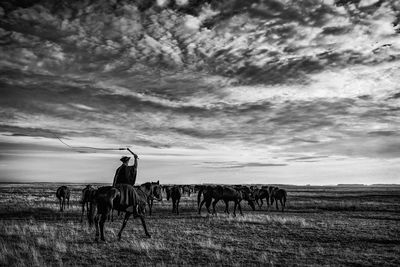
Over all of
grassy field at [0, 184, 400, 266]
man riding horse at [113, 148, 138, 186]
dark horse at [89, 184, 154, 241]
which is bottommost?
grassy field at [0, 184, 400, 266]

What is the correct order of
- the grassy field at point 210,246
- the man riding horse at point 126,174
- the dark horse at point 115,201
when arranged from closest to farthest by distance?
1. the grassy field at point 210,246
2. the dark horse at point 115,201
3. the man riding horse at point 126,174

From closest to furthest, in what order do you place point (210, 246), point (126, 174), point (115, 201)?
point (210, 246), point (115, 201), point (126, 174)

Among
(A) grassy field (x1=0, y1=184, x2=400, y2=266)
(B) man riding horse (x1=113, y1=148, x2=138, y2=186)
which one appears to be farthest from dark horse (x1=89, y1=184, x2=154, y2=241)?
(A) grassy field (x1=0, y1=184, x2=400, y2=266)

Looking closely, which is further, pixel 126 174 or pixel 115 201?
pixel 126 174

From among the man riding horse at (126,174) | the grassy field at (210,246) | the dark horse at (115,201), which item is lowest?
the grassy field at (210,246)

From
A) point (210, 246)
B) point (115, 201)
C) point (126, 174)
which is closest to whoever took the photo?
point (210, 246)

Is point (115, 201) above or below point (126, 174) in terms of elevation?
below

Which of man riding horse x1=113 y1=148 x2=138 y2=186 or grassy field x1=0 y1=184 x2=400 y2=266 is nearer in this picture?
grassy field x1=0 y1=184 x2=400 y2=266

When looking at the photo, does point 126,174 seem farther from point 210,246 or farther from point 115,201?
point 210,246

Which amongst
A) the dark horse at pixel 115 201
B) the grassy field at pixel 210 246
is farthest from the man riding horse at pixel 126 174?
the grassy field at pixel 210 246

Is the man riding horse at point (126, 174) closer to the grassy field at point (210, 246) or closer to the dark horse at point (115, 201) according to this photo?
the dark horse at point (115, 201)

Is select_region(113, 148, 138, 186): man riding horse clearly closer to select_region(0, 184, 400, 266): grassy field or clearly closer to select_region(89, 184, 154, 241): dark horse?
select_region(89, 184, 154, 241): dark horse

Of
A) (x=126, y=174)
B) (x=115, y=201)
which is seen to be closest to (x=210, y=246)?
(x=115, y=201)

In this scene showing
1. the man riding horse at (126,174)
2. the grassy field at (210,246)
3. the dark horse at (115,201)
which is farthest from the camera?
the man riding horse at (126,174)
